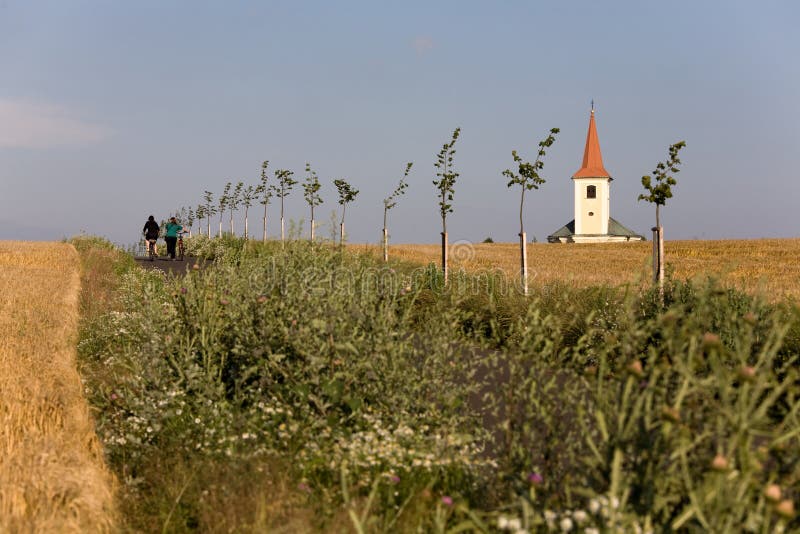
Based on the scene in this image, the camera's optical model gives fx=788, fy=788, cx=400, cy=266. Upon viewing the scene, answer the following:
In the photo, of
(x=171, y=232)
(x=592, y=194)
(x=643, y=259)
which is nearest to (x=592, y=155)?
(x=592, y=194)

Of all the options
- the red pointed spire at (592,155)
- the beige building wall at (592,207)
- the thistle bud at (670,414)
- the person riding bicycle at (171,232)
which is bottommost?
the thistle bud at (670,414)

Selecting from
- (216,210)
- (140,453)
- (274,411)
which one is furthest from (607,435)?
(216,210)

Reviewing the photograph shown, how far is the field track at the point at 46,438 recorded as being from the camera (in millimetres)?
4316

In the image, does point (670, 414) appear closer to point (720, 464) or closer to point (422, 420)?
point (720, 464)

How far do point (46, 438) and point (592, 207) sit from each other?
110 m

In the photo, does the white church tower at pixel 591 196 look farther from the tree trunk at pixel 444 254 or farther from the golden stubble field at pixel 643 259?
the tree trunk at pixel 444 254

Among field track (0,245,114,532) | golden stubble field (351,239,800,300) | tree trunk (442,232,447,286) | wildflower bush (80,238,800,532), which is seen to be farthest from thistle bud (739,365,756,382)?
golden stubble field (351,239,800,300)

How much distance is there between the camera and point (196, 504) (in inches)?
181

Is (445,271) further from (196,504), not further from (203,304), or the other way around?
(196,504)

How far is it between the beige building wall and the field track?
103790 millimetres

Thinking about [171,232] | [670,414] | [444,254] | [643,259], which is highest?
[171,232]

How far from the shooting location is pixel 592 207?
11081 cm

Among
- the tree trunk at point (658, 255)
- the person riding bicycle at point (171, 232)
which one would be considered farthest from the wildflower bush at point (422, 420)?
the person riding bicycle at point (171, 232)

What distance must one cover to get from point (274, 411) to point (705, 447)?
310cm
